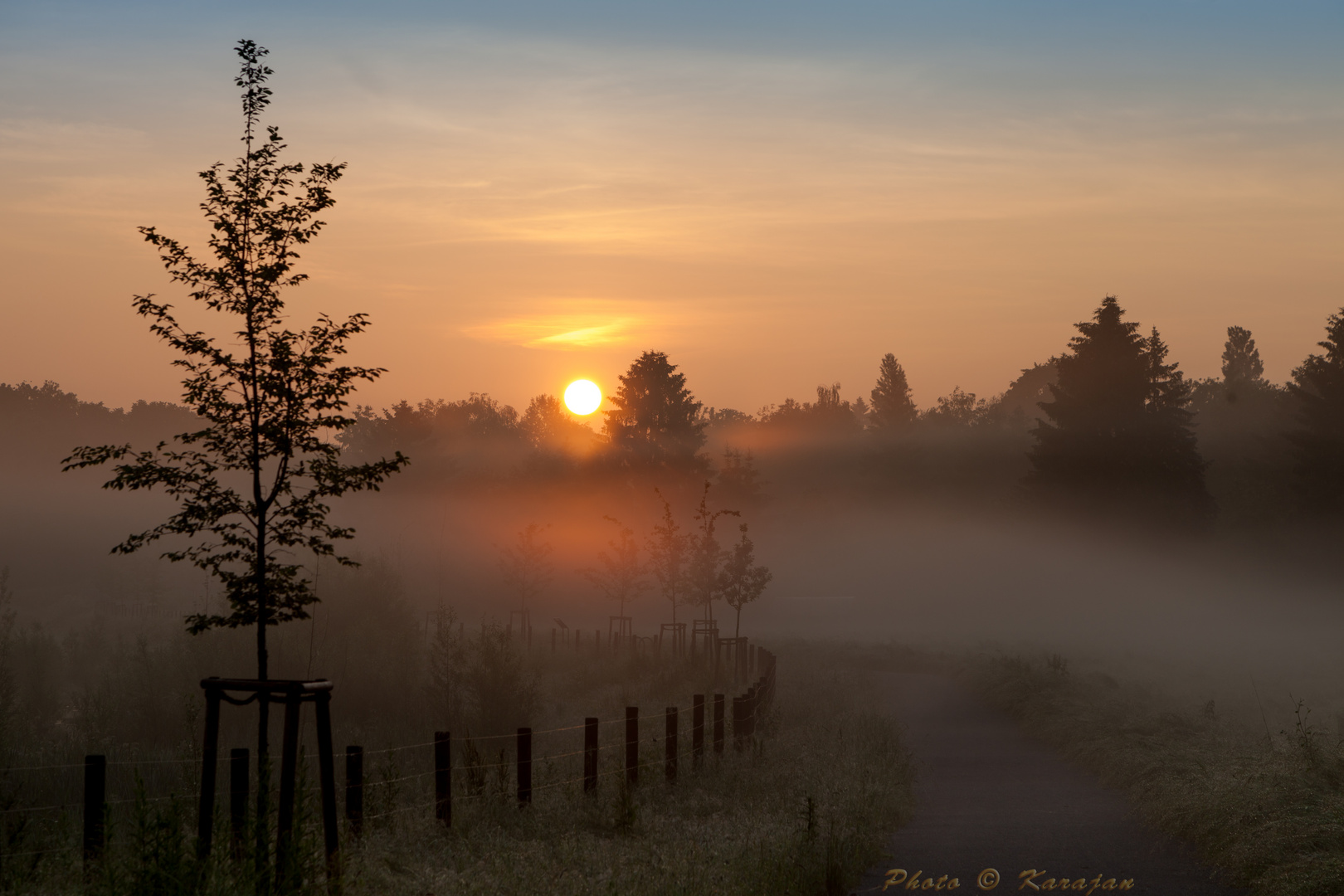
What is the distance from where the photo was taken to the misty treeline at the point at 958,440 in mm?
Result: 72375

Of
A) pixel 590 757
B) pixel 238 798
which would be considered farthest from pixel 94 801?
pixel 590 757

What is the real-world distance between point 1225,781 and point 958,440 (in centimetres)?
10949

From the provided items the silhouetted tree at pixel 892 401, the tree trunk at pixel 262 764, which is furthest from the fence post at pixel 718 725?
the silhouetted tree at pixel 892 401

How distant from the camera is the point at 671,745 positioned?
49.5 ft

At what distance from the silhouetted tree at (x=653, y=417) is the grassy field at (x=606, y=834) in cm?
7286

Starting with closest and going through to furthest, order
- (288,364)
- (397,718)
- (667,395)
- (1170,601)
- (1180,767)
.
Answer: (288,364) < (1180,767) < (397,718) < (1170,601) < (667,395)

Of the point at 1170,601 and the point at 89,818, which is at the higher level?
the point at 89,818

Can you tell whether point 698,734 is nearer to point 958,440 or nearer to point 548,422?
point 958,440

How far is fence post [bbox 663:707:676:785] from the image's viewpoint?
14.8 m

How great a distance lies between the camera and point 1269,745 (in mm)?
16250

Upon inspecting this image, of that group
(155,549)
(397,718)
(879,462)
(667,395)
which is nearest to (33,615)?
(155,549)

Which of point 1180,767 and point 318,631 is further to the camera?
point 318,631

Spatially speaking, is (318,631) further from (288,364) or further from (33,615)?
(33,615)

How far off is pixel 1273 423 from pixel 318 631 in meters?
92.7
